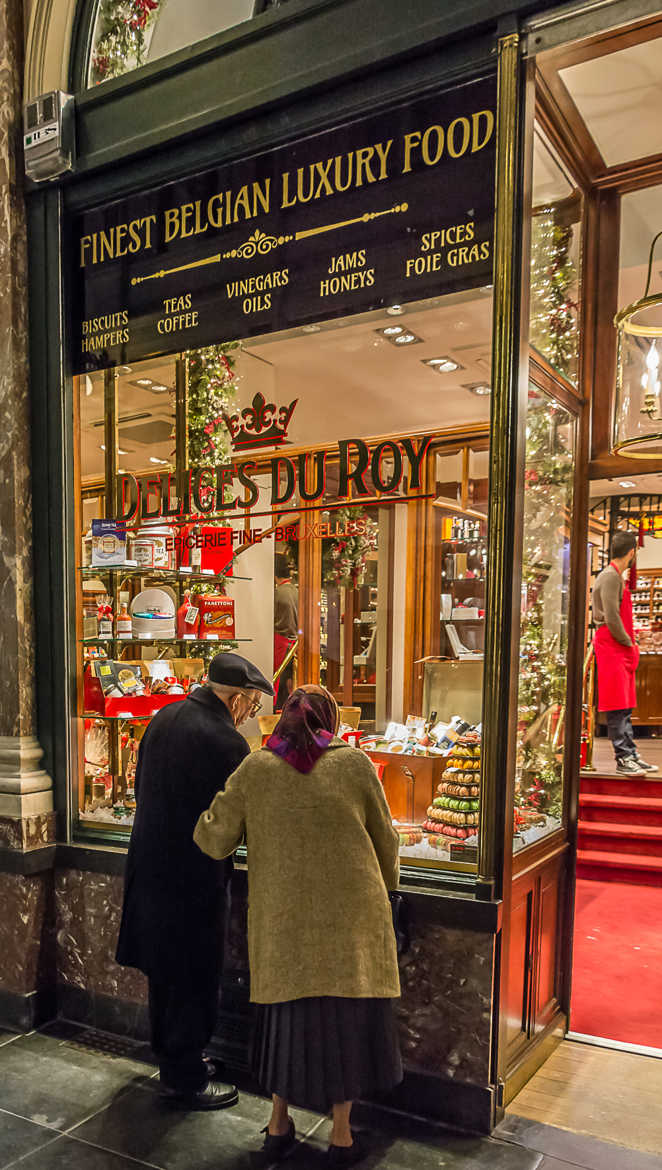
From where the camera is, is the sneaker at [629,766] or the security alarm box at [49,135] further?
the sneaker at [629,766]

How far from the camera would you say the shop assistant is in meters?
6.36

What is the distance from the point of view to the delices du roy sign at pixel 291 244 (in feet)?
9.98

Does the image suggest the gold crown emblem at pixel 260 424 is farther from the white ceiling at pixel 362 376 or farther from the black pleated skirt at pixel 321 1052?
the black pleated skirt at pixel 321 1052

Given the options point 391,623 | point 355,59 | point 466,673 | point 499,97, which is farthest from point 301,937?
point 355,59

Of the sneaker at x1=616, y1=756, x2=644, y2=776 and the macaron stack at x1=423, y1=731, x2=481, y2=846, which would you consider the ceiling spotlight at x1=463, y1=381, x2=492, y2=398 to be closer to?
the macaron stack at x1=423, y1=731, x2=481, y2=846

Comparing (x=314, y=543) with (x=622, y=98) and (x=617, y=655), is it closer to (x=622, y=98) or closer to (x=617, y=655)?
(x=622, y=98)

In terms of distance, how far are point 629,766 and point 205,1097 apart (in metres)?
4.52

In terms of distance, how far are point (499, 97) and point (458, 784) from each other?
254cm

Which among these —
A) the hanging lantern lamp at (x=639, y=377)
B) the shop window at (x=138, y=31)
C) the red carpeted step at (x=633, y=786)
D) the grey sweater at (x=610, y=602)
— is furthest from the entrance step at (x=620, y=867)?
the shop window at (x=138, y=31)

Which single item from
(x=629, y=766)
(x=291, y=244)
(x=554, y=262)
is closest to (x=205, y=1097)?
(x=291, y=244)

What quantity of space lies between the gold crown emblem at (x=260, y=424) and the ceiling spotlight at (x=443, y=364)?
0.65 meters

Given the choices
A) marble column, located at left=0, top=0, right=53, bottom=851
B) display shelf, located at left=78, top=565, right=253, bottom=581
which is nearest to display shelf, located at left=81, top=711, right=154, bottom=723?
marble column, located at left=0, top=0, right=53, bottom=851

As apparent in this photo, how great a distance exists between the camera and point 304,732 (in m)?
2.53

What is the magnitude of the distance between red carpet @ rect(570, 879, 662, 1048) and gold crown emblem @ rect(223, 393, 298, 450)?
9.79ft
